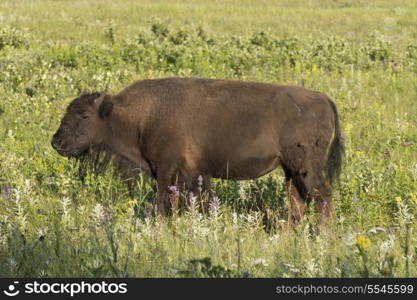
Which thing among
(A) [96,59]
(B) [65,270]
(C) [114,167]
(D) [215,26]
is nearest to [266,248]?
(B) [65,270]

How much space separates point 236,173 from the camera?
23.6 ft

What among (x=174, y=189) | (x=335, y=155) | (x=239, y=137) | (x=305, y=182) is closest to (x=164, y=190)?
(x=174, y=189)

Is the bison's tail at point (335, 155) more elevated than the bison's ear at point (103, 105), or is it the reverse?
the bison's ear at point (103, 105)

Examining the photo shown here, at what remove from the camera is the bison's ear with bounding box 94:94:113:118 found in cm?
769

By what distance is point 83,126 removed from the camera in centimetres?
773

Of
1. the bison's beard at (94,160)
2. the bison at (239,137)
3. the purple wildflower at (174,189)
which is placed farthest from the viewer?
the bison's beard at (94,160)

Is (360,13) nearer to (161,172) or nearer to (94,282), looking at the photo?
(161,172)

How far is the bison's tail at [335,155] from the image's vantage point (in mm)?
7359

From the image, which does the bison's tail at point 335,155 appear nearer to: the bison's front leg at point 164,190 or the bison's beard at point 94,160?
the bison's front leg at point 164,190

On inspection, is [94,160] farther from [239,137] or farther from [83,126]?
[239,137]

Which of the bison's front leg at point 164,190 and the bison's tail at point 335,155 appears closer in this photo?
the bison's front leg at point 164,190

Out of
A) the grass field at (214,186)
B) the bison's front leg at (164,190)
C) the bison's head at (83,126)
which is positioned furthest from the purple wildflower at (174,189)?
the bison's head at (83,126)

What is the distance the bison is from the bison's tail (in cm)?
1

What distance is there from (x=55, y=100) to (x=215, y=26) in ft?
58.8
